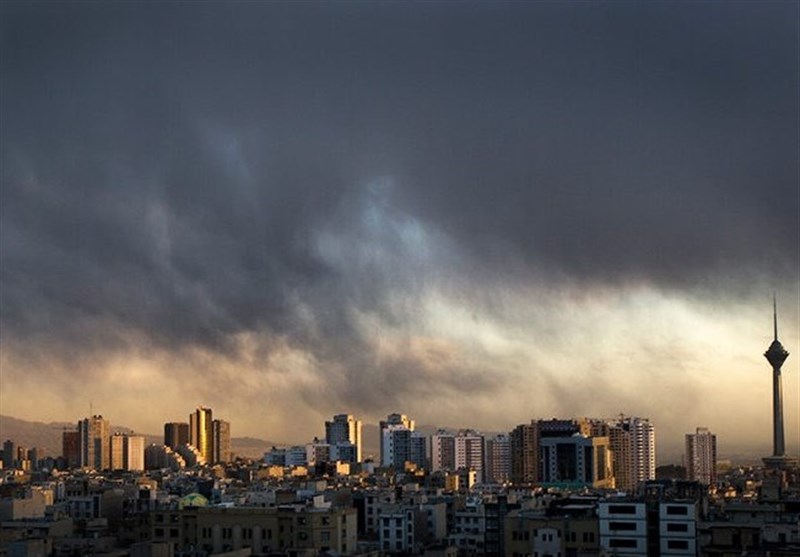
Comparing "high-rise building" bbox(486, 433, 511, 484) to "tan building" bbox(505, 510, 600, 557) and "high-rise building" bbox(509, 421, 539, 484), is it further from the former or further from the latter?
"tan building" bbox(505, 510, 600, 557)

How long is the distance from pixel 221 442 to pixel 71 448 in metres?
12.8

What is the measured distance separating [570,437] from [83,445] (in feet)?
140

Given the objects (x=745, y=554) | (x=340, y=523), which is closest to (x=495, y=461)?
(x=340, y=523)

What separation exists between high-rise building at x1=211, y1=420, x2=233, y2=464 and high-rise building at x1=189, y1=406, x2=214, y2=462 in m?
0.25

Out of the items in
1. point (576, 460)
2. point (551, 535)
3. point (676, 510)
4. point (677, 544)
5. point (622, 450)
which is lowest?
point (677, 544)

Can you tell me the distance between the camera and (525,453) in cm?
9025

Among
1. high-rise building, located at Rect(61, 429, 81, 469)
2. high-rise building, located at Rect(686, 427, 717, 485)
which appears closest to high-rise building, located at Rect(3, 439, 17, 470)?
high-rise building, located at Rect(61, 429, 81, 469)

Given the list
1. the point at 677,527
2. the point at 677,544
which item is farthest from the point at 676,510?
the point at 677,544

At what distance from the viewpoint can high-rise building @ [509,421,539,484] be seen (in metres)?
88.1

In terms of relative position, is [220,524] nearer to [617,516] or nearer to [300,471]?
[617,516]

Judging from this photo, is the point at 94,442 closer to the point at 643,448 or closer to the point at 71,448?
the point at 71,448

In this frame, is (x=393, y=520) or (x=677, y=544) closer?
(x=677, y=544)

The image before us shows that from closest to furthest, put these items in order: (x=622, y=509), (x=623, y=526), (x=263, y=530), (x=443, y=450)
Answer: (x=623, y=526)
(x=622, y=509)
(x=263, y=530)
(x=443, y=450)

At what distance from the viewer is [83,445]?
108312 millimetres
